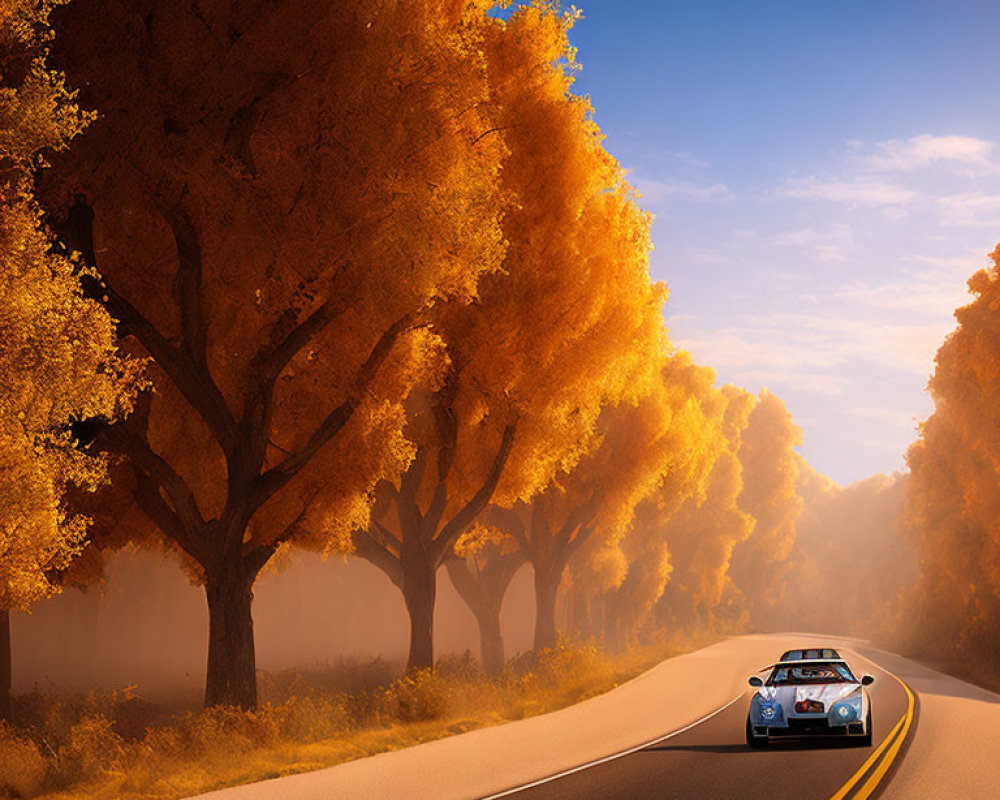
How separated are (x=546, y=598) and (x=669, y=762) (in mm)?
22258

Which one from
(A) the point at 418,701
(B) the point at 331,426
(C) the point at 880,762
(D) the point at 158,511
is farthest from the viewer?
(A) the point at 418,701

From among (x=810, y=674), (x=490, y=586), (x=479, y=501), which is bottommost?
(x=810, y=674)

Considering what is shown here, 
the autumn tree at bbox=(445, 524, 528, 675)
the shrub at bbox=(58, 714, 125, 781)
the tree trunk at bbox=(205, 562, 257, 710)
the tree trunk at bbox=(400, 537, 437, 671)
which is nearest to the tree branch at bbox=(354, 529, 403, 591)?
the tree trunk at bbox=(400, 537, 437, 671)

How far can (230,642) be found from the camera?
17.0 m

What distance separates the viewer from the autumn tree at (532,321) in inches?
802

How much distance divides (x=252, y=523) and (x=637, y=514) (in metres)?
27.7

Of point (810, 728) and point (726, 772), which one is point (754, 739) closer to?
point (810, 728)

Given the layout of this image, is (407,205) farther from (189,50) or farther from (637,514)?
(637,514)

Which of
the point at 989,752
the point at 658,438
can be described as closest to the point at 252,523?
the point at 989,752

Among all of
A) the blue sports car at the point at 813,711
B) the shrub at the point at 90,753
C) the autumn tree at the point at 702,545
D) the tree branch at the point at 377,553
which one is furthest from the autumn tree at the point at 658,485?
the shrub at the point at 90,753

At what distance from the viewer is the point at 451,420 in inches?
878

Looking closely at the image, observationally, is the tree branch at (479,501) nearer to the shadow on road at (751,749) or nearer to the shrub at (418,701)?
the shrub at (418,701)

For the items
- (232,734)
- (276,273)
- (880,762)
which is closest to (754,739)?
(880,762)

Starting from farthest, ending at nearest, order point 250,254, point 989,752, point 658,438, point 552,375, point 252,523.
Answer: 1. point 658,438
2. point 552,375
3. point 252,523
4. point 250,254
5. point 989,752
